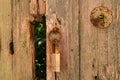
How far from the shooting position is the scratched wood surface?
1787 mm

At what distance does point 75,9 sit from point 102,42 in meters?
0.20

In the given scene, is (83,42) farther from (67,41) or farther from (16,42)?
(16,42)

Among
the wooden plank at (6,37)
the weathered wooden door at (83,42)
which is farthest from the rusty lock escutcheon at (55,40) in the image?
the wooden plank at (6,37)

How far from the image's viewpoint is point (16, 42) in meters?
1.81

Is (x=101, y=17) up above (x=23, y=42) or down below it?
above

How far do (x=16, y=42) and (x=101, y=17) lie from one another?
0.48 metres

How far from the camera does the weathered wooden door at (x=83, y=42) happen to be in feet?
5.18

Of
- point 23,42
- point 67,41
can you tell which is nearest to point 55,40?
point 67,41

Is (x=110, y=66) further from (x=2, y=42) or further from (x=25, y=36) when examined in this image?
(x=2, y=42)

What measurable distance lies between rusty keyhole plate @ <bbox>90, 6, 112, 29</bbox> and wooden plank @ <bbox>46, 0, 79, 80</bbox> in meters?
0.08

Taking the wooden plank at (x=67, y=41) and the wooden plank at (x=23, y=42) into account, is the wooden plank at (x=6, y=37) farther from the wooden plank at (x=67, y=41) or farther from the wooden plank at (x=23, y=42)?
the wooden plank at (x=67, y=41)

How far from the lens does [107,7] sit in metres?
1.59

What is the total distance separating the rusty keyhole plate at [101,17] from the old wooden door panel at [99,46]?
14 millimetres

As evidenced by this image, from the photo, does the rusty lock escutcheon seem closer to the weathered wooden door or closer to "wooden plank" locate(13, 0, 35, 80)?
the weathered wooden door
